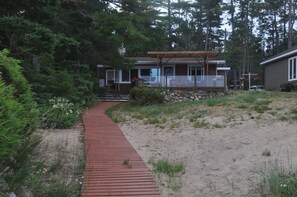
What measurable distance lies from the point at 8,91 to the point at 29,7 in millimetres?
8879

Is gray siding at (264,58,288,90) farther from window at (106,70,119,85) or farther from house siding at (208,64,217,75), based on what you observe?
window at (106,70,119,85)

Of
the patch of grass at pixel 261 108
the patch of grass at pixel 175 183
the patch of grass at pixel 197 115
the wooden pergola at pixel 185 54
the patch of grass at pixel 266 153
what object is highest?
the wooden pergola at pixel 185 54

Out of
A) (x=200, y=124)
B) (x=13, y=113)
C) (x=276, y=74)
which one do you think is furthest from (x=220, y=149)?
(x=276, y=74)

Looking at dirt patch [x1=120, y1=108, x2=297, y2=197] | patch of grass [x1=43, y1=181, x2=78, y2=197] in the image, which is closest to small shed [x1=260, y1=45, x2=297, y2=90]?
dirt patch [x1=120, y1=108, x2=297, y2=197]

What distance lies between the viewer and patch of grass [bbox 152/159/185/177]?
7609 millimetres

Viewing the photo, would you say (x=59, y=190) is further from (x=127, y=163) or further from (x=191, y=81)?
(x=191, y=81)

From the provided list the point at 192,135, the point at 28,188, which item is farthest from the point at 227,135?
the point at 28,188

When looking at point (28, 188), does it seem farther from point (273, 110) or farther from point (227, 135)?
point (273, 110)

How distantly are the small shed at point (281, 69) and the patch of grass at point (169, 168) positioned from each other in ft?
76.9

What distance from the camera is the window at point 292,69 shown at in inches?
1181

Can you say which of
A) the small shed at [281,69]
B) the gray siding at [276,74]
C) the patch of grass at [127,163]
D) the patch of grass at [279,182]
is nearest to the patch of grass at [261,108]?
the patch of grass at [127,163]

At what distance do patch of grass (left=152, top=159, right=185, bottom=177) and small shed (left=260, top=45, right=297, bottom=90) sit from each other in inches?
923

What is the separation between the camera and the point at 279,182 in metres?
5.66

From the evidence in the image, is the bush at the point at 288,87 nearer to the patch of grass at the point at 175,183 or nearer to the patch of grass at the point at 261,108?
the patch of grass at the point at 261,108
